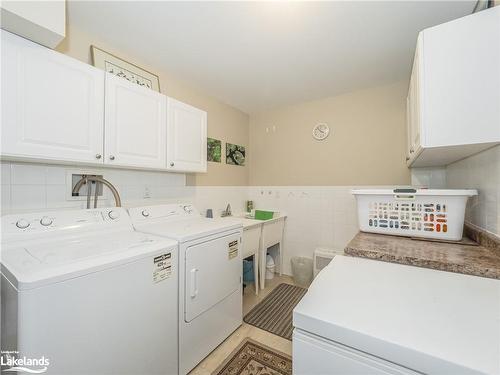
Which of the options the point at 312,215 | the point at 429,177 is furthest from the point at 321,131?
the point at 429,177

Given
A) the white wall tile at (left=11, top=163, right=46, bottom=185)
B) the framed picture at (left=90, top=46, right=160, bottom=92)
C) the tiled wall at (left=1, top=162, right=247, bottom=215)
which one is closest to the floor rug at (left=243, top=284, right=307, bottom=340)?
the tiled wall at (left=1, top=162, right=247, bottom=215)

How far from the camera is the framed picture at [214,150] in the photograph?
2727mm

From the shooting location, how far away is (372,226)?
1566 millimetres

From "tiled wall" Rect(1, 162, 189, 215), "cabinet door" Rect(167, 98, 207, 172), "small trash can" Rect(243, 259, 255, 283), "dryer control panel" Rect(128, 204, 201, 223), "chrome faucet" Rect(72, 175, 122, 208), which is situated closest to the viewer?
"tiled wall" Rect(1, 162, 189, 215)

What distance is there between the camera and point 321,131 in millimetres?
2873

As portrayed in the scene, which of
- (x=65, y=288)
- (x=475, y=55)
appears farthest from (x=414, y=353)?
(x=475, y=55)

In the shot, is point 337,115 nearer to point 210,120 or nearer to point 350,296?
point 210,120

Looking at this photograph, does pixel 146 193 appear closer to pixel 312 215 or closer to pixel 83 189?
pixel 83 189

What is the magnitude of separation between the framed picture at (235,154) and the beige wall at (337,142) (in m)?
0.21

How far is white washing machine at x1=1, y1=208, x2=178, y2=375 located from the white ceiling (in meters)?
1.37

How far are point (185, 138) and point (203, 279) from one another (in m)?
1.22

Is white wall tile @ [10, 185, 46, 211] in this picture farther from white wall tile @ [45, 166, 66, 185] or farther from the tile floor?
the tile floor

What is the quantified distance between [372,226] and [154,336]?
5.03 ft

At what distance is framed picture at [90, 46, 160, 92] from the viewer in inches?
66.9
